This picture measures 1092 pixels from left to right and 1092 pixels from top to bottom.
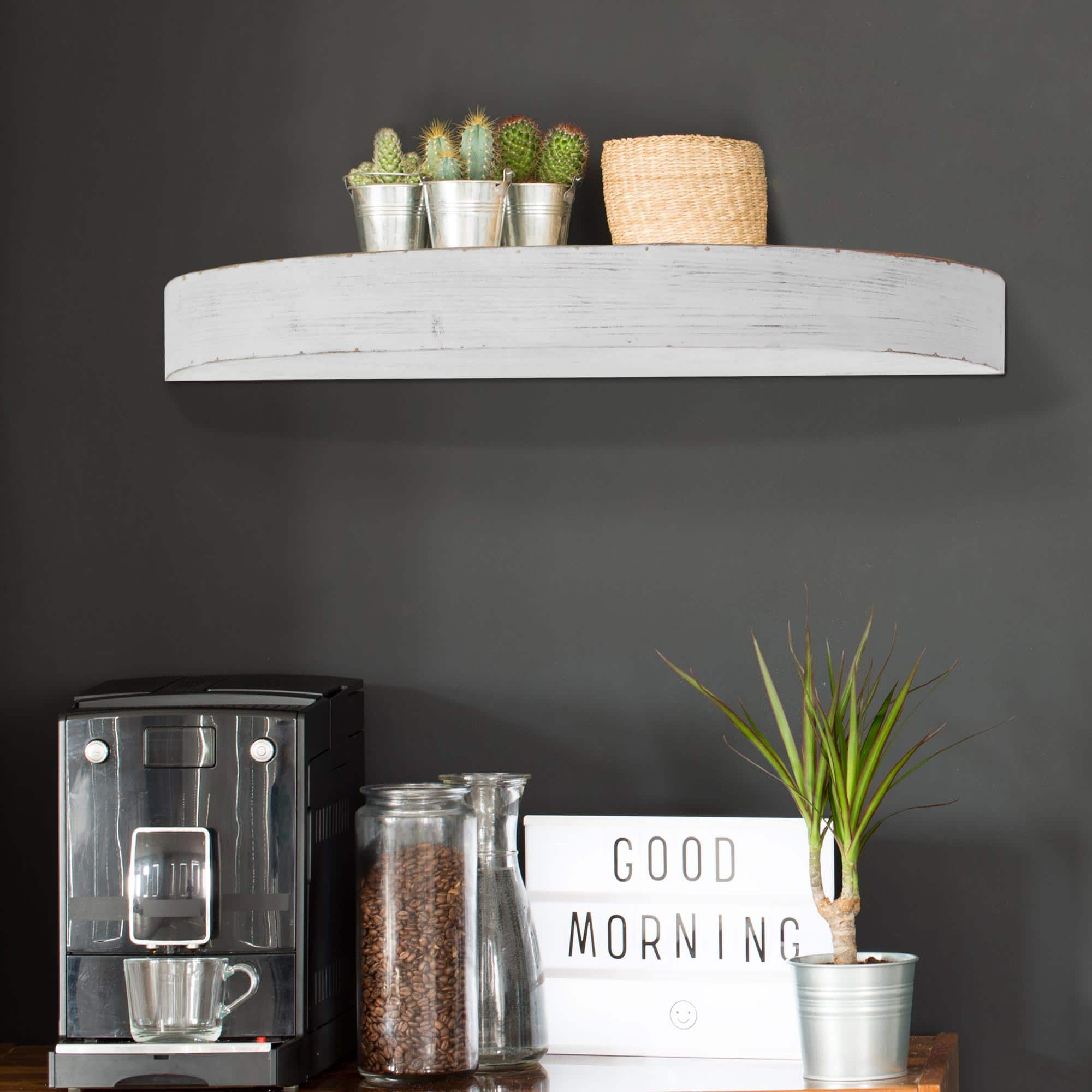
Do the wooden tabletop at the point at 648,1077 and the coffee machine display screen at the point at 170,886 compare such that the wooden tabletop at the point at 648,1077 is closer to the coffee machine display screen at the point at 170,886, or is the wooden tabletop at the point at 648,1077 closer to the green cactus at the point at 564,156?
the coffee machine display screen at the point at 170,886

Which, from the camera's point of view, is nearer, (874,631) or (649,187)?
(649,187)

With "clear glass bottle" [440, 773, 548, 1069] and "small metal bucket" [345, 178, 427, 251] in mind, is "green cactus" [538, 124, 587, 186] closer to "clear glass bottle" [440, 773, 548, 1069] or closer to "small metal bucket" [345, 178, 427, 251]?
"small metal bucket" [345, 178, 427, 251]

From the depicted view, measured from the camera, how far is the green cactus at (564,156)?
159cm

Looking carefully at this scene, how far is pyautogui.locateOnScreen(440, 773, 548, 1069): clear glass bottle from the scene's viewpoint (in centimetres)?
148

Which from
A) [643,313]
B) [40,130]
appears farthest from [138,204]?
[643,313]

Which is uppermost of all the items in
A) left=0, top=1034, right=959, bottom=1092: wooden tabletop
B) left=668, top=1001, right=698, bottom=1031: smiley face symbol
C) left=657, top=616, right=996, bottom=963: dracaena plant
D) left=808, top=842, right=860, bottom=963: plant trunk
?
left=657, top=616, right=996, bottom=963: dracaena plant

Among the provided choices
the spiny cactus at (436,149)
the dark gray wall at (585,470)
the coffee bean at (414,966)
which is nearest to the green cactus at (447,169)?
the spiny cactus at (436,149)

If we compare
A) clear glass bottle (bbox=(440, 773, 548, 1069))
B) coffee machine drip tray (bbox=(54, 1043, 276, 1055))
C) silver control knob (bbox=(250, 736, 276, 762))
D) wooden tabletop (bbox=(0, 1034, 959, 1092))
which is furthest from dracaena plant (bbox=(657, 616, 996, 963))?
coffee machine drip tray (bbox=(54, 1043, 276, 1055))

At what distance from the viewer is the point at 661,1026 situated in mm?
1541

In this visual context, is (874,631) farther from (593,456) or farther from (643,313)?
(643,313)

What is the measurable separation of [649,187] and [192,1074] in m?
1.04

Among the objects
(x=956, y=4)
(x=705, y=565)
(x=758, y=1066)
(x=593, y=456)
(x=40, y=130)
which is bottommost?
(x=758, y=1066)

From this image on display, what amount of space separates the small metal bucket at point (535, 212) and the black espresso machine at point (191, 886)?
571mm

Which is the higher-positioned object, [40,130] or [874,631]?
[40,130]
